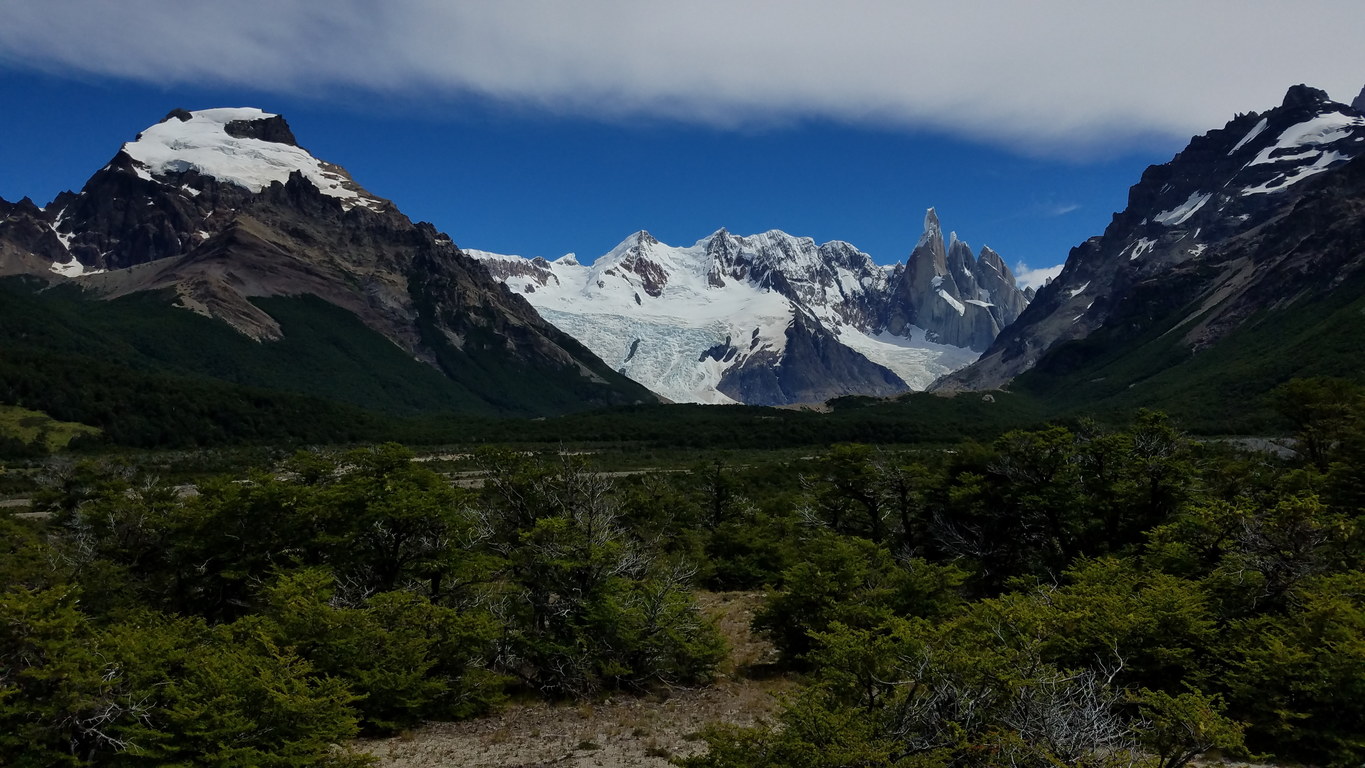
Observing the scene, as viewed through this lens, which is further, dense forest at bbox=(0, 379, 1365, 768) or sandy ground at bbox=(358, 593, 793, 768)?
sandy ground at bbox=(358, 593, 793, 768)

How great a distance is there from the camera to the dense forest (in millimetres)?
15664

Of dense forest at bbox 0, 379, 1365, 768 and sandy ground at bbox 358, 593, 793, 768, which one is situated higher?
dense forest at bbox 0, 379, 1365, 768

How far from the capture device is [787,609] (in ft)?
102

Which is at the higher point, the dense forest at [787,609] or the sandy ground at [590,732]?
the dense forest at [787,609]

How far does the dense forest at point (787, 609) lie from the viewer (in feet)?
51.4

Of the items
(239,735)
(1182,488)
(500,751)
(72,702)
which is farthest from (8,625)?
(1182,488)

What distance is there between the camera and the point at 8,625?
1694 centimetres

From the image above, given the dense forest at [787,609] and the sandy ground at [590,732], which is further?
the sandy ground at [590,732]

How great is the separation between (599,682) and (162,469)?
90.9 metres

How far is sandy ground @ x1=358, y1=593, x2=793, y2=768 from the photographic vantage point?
72.8ft

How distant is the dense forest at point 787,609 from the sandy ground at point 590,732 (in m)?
1.03

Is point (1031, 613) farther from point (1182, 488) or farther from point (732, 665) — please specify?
point (1182, 488)

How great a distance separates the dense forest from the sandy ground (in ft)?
3.39

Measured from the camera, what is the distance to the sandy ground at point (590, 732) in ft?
72.8
